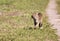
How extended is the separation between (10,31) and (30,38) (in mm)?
1359

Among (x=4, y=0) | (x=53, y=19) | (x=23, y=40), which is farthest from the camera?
(x=4, y=0)

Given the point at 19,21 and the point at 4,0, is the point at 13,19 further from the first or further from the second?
the point at 4,0

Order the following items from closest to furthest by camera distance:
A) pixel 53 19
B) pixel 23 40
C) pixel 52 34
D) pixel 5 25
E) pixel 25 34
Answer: pixel 23 40 < pixel 25 34 < pixel 52 34 < pixel 5 25 < pixel 53 19

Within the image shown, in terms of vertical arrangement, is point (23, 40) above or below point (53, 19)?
above

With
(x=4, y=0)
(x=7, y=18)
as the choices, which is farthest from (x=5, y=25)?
(x=4, y=0)

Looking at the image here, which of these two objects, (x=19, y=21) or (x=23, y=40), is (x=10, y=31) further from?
(x=19, y=21)

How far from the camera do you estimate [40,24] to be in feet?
37.8

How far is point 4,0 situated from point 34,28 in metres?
10.1

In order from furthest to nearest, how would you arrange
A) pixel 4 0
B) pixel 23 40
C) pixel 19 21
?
1. pixel 4 0
2. pixel 19 21
3. pixel 23 40

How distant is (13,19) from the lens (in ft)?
45.5

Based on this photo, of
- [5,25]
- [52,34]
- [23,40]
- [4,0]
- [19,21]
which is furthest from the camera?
[4,0]

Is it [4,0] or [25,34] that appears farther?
[4,0]

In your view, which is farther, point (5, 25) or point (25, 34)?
point (5, 25)

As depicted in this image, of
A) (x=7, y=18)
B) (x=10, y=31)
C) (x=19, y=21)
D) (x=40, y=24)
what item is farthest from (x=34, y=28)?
(x=7, y=18)
